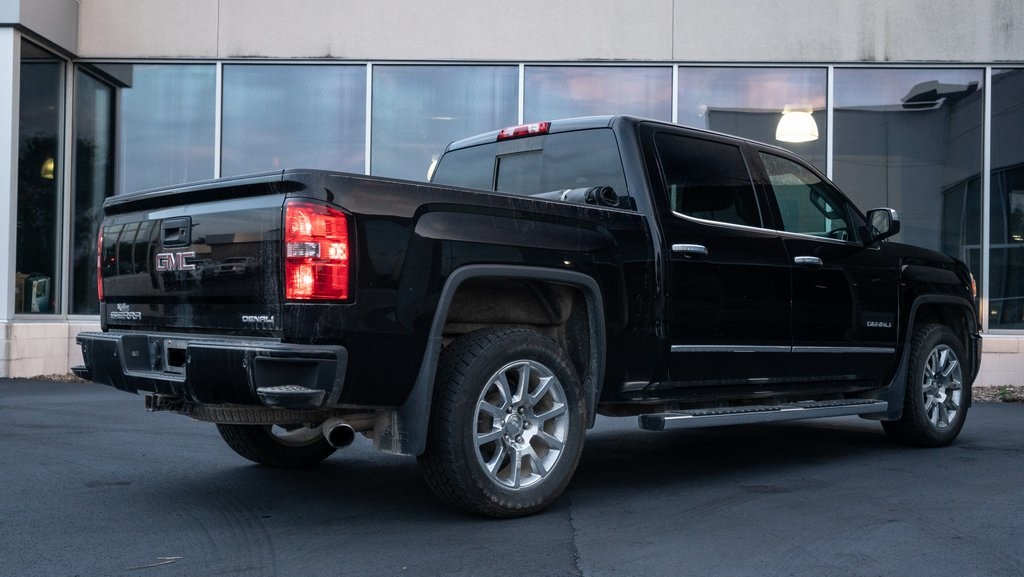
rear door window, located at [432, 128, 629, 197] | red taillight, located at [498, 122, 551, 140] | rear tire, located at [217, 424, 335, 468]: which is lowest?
rear tire, located at [217, 424, 335, 468]

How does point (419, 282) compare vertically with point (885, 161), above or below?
below

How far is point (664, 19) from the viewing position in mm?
12320

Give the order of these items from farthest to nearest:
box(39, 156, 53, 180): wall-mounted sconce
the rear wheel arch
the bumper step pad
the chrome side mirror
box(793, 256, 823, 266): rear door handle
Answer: box(39, 156, 53, 180): wall-mounted sconce
the chrome side mirror
box(793, 256, 823, 266): rear door handle
the bumper step pad
the rear wheel arch

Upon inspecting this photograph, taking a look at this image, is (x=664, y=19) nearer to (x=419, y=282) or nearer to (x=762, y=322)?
(x=762, y=322)

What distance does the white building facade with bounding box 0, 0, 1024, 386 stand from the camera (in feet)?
40.3

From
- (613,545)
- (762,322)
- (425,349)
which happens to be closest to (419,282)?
(425,349)

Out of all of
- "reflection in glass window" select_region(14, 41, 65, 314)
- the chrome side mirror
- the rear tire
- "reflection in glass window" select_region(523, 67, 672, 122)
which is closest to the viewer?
the rear tire

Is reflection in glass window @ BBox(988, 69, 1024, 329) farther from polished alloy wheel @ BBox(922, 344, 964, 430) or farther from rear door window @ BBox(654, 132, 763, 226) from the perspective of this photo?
rear door window @ BBox(654, 132, 763, 226)

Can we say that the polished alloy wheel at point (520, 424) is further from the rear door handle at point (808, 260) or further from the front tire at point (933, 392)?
the front tire at point (933, 392)

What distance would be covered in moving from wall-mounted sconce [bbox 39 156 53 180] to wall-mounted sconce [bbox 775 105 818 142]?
8630 mm

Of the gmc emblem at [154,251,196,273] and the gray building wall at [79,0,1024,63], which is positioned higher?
the gray building wall at [79,0,1024,63]

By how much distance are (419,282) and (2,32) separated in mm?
9244

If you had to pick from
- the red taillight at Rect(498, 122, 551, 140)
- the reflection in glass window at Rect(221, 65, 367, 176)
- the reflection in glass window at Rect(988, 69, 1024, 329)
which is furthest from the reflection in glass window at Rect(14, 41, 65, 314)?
the reflection in glass window at Rect(988, 69, 1024, 329)

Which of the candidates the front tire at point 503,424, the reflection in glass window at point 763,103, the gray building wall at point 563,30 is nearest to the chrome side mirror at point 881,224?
the front tire at point 503,424
